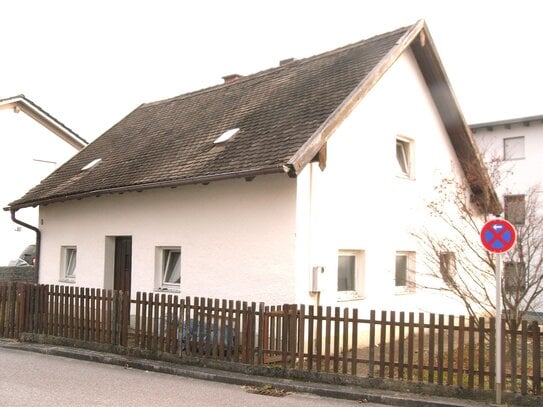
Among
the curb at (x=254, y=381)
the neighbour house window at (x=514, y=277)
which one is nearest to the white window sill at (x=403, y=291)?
the neighbour house window at (x=514, y=277)

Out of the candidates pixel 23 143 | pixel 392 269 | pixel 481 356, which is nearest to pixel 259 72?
pixel 392 269

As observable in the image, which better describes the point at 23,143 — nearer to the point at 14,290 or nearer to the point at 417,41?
the point at 14,290

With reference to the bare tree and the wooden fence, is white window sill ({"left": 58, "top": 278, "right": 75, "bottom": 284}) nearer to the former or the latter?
the wooden fence

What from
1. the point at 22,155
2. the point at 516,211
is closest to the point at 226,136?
the point at 516,211

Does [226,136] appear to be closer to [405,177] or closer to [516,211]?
[405,177]

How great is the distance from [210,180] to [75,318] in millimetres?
3919

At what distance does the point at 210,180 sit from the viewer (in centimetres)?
1126

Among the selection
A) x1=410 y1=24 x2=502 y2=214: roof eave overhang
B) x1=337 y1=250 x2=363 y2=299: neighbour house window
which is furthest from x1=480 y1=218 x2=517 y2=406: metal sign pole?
x1=410 y1=24 x2=502 y2=214: roof eave overhang

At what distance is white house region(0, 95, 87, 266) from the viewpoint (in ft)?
85.1

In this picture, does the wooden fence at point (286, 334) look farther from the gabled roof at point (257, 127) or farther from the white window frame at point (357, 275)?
the gabled roof at point (257, 127)

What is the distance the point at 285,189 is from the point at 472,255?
291 inches

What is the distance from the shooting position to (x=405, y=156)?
1419 cm

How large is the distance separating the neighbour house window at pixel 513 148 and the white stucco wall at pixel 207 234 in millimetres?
19066

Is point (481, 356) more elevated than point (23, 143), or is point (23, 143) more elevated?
point (23, 143)
